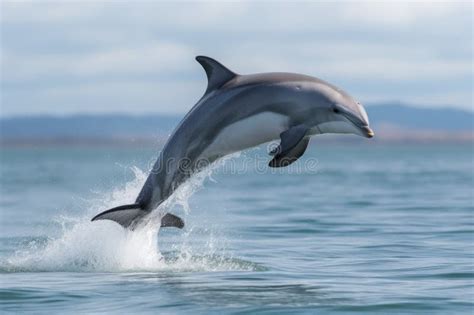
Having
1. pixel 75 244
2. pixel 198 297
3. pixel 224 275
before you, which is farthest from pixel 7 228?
pixel 198 297

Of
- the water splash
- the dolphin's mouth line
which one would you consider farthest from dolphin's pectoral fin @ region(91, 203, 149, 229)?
the dolphin's mouth line

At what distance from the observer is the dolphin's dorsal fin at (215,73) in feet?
39.5

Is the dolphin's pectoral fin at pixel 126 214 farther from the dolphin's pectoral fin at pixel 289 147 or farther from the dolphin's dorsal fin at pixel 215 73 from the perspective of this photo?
the dolphin's pectoral fin at pixel 289 147

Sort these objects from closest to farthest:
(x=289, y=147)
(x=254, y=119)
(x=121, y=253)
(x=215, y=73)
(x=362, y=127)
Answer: (x=289, y=147) < (x=362, y=127) < (x=254, y=119) < (x=215, y=73) < (x=121, y=253)

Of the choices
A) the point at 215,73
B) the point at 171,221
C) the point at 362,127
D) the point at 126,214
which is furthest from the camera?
the point at 171,221

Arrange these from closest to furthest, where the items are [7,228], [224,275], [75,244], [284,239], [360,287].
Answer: [360,287] < [224,275] < [75,244] < [284,239] < [7,228]

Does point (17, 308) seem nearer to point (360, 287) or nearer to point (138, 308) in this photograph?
point (138, 308)

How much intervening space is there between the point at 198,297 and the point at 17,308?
187cm

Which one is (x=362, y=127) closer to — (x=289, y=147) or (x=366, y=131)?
(x=366, y=131)

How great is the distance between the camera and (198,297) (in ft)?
35.7

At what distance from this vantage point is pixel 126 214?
42.2 ft

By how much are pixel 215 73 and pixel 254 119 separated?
764 mm

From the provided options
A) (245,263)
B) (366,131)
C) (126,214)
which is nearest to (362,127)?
(366,131)

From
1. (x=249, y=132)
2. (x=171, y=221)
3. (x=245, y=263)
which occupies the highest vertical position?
(x=249, y=132)
